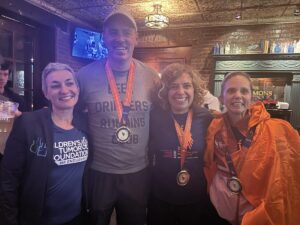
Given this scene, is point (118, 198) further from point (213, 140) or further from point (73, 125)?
point (213, 140)

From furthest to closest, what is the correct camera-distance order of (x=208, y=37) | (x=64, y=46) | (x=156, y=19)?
(x=208, y=37), (x=64, y=46), (x=156, y=19)

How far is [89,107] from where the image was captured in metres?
1.63

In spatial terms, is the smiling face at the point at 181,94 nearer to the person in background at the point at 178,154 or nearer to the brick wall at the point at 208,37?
the person in background at the point at 178,154

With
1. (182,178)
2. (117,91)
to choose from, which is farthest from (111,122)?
(182,178)

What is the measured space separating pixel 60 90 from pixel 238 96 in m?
1.06

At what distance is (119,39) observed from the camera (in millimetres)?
1680

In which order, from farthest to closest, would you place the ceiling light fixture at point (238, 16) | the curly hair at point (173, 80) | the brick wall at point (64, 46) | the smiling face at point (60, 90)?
the brick wall at point (64, 46) → the ceiling light fixture at point (238, 16) → the curly hair at point (173, 80) → the smiling face at point (60, 90)

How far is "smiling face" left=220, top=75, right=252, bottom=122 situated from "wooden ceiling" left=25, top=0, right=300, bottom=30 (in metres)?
2.98

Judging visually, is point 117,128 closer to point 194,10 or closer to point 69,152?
point 69,152

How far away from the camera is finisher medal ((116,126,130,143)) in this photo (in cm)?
158

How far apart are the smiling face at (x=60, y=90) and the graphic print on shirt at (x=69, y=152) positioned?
0.21 metres

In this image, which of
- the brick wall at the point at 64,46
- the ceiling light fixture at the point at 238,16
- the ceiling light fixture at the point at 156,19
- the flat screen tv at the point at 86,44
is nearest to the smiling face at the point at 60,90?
the ceiling light fixture at the point at 156,19

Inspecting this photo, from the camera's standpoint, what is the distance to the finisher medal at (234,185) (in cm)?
146

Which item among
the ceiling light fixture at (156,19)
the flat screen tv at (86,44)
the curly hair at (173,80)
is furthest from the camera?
the flat screen tv at (86,44)
